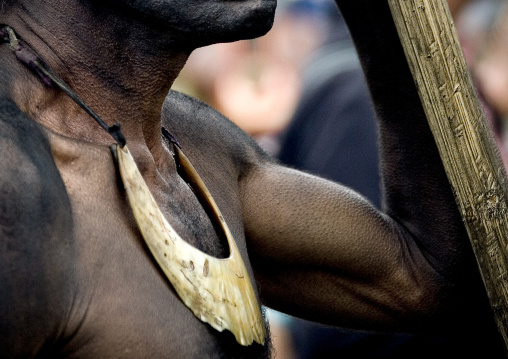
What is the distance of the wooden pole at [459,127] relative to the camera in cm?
267

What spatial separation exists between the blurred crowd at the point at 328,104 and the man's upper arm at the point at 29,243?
2037 mm

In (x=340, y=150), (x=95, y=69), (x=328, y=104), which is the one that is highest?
(x=95, y=69)

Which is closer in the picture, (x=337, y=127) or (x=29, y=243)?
(x=29, y=243)

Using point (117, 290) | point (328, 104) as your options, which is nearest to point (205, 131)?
point (117, 290)

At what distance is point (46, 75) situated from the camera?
234 centimetres

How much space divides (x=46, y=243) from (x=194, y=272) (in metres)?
0.36

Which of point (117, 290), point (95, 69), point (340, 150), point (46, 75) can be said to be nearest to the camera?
point (117, 290)

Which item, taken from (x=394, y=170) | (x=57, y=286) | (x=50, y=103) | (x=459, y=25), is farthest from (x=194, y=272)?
(x=459, y=25)

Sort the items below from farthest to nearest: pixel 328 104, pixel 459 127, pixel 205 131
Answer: pixel 328 104 → pixel 205 131 → pixel 459 127

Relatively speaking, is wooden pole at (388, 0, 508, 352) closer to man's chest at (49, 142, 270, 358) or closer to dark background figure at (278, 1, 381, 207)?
man's chest at (49, 142, 270, 358)

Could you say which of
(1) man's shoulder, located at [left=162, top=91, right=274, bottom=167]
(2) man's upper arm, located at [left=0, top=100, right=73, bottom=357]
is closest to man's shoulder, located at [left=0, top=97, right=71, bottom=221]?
(2) man's upper arm, located at [left=0, top=100, right=73, bottom=357]

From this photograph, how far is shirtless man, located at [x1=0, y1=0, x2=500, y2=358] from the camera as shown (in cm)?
208

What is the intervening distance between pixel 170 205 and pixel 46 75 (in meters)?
0.42

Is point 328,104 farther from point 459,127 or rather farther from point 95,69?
point 95,69
